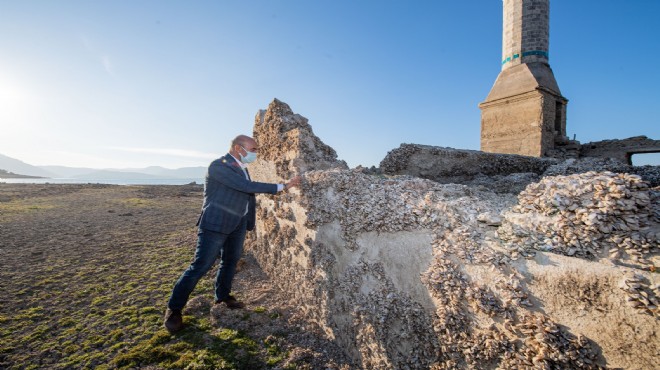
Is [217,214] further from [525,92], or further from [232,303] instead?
[525,92]

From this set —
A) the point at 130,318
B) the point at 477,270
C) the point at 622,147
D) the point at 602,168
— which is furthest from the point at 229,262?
the point at 622,147

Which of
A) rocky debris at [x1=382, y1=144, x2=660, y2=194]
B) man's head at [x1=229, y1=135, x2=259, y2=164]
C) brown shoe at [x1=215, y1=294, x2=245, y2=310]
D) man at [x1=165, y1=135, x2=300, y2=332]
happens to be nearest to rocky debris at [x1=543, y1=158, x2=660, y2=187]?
rocky debris at [x1=382, y1=144, x2=660, y2=194]

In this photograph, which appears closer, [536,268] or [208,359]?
[536,268]

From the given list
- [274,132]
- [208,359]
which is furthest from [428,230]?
[274,132]

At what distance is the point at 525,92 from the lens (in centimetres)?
1406

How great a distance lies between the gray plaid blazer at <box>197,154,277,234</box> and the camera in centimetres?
358

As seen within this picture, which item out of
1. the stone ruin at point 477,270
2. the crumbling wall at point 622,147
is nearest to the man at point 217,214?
the stone ruin at point 477,270

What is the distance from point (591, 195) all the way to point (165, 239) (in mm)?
8868

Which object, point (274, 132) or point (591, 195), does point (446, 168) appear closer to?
point (274, 132)

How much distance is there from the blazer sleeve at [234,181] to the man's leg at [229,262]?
71cm

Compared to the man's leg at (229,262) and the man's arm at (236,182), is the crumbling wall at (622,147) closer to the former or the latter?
the man's arm at (236,182)

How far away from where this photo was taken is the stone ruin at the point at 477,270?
1.77 meters

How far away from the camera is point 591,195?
6.69ft

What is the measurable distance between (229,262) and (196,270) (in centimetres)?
57
